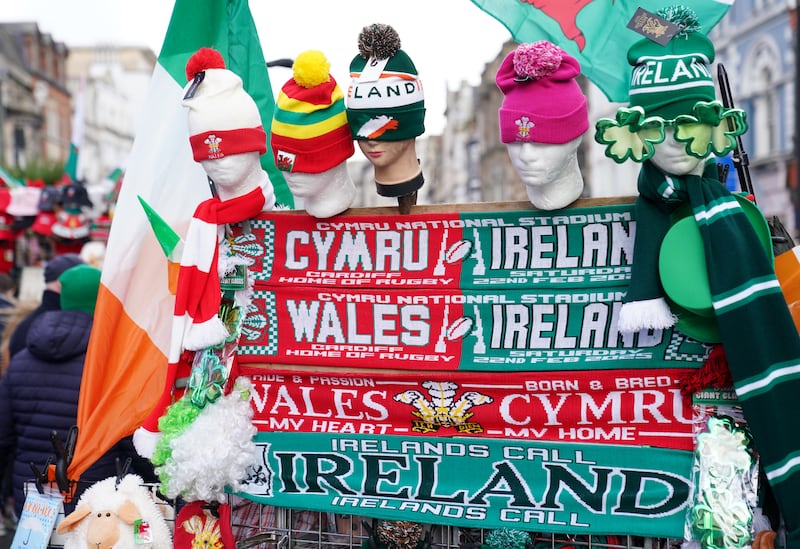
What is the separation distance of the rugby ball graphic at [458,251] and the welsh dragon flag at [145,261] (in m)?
1.31

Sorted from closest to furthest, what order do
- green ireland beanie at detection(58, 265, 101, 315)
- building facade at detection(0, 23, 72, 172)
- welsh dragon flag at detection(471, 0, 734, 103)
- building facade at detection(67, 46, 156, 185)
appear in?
welsh dragon flag at detection(471, 0, 734, 103) → green ireland beanie at detection(58, 265, 101, 315) → building facade at detection(0, 23, 72, 172) → building facade at detection(67, 46, 156, 185)

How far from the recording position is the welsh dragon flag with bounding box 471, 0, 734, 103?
3.00 meters

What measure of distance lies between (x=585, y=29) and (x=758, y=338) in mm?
1332

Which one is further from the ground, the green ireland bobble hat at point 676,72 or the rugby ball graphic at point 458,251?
the green ireland bobble hat at point 676,72

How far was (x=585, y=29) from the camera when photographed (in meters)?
3.03

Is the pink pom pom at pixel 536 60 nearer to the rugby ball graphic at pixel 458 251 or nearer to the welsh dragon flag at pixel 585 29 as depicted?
the welsh dragon flag at pixel 585 29

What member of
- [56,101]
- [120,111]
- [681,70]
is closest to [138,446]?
[681,70]

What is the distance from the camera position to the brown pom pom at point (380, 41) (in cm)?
278

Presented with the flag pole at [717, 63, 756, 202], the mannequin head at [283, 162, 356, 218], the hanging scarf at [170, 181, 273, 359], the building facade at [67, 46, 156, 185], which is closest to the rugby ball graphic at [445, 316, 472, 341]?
the mannequin head at [283, 162, 356, 218]

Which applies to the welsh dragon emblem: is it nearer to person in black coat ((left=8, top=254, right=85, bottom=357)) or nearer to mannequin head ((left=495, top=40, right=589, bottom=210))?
mannequin head ((left=495, top=40, right=589, bottom=210))

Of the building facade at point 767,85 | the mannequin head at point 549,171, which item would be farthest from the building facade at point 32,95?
the mannequin head at point 549,171

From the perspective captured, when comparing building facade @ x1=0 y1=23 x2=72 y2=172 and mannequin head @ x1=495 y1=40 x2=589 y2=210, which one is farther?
building facade @ x1=0 y1=23 x2=72 y2=172

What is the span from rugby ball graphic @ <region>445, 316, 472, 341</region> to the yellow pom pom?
99cm

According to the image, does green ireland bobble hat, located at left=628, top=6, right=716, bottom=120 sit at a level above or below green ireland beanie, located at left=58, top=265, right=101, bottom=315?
above
